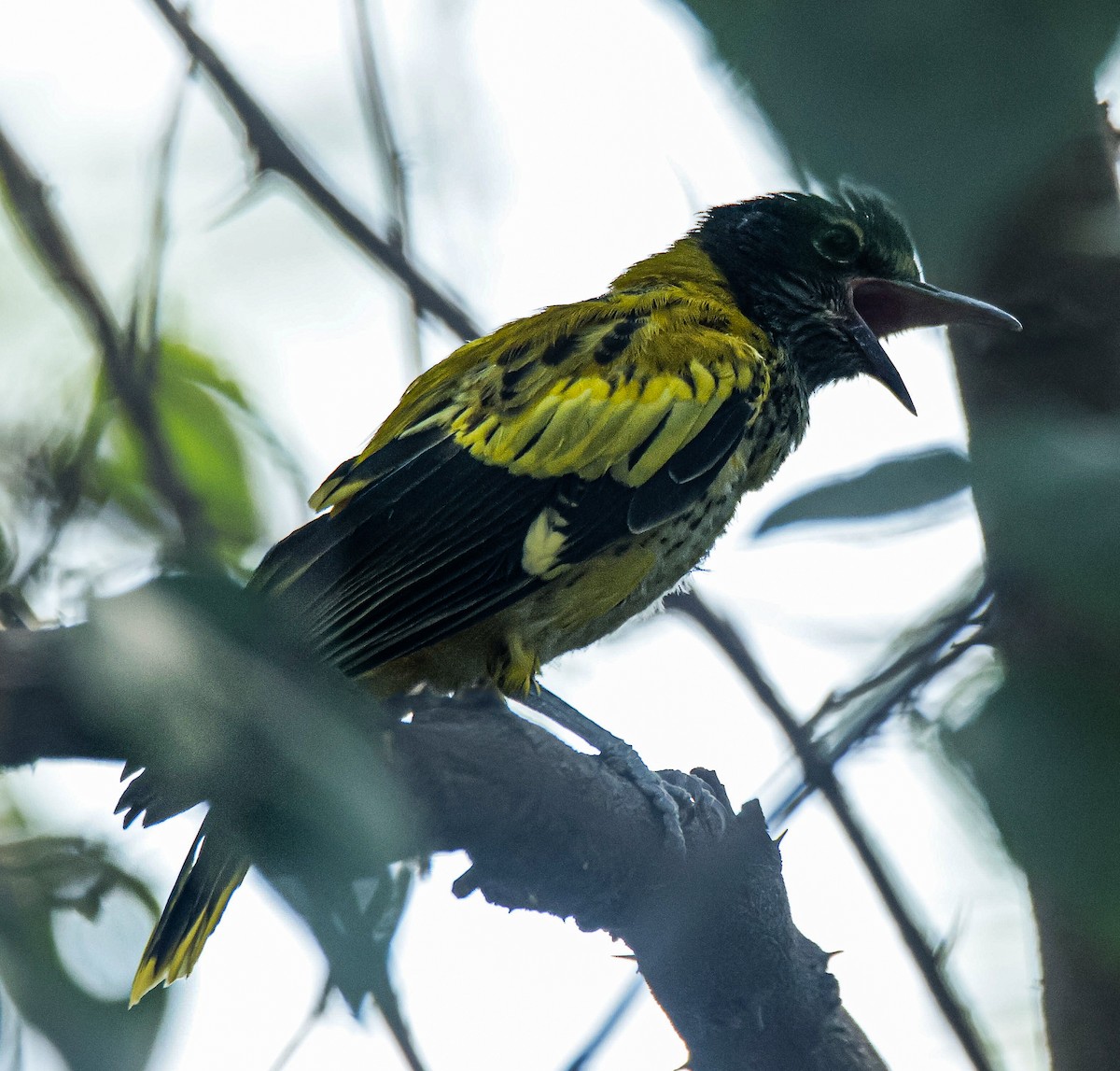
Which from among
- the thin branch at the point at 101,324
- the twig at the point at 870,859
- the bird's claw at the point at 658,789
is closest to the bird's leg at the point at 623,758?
the bird's claw at the point at 658,789

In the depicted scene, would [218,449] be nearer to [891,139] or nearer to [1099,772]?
[891,139]

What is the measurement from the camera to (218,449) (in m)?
2.29

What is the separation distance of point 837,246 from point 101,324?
98.6 inches

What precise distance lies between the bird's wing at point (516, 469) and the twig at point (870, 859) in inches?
21.1

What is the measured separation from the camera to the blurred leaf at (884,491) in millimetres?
2012

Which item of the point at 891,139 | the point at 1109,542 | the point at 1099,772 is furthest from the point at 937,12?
the point at 1099,772

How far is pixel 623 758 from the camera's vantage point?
3.18 m

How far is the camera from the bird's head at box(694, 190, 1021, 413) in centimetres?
415

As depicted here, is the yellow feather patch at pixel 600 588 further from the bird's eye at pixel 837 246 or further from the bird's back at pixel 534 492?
the bird's eye at pixel 837 246

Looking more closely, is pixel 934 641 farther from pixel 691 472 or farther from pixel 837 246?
pixel 837 246

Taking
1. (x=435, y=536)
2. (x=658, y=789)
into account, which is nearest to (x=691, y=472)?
(x=435, y=536)

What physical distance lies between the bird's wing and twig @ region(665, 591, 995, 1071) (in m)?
0.53

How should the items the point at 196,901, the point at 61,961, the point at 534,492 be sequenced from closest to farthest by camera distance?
the point at 61,961 < the point at 196,901 < the point at 534,492

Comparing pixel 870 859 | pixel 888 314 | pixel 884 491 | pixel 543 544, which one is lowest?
pixel 870 859
